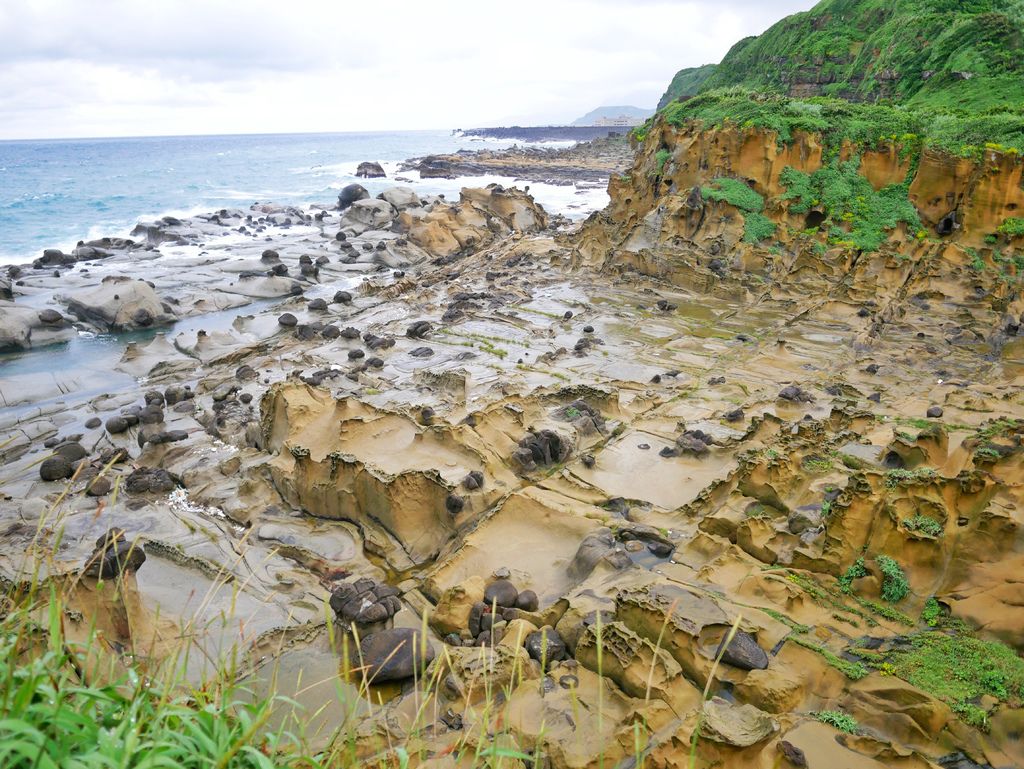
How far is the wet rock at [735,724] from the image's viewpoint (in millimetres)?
4473

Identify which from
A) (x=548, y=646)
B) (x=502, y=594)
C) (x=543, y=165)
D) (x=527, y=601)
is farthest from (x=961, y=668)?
(x=543, y=165)

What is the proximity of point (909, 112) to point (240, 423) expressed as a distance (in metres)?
21.7

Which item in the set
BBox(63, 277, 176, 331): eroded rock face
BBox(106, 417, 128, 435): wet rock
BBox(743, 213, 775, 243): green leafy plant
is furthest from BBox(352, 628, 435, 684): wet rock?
BBox(63, 277, 176, 331): eroded rock face

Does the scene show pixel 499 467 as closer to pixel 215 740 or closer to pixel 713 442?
pixel 713 442

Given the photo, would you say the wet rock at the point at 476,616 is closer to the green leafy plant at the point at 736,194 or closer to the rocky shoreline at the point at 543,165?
the green leafy plant at the point at 736,194

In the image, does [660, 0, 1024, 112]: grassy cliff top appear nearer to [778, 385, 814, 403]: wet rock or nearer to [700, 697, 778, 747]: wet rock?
[778, 385, 814, 403]: wet rock

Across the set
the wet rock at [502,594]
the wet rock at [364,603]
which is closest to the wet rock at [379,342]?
the wet rock at [364,603]

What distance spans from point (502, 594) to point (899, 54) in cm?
3140

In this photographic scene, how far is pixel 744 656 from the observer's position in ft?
18.5

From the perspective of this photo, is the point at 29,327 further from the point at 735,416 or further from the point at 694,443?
the point at 735,416

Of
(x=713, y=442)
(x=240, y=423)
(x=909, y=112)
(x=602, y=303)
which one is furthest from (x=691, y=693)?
(x=909, y=112)

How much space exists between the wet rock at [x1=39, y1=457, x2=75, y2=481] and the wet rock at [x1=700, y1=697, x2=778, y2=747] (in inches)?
455

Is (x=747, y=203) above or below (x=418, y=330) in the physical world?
above

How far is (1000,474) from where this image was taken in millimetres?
7371
